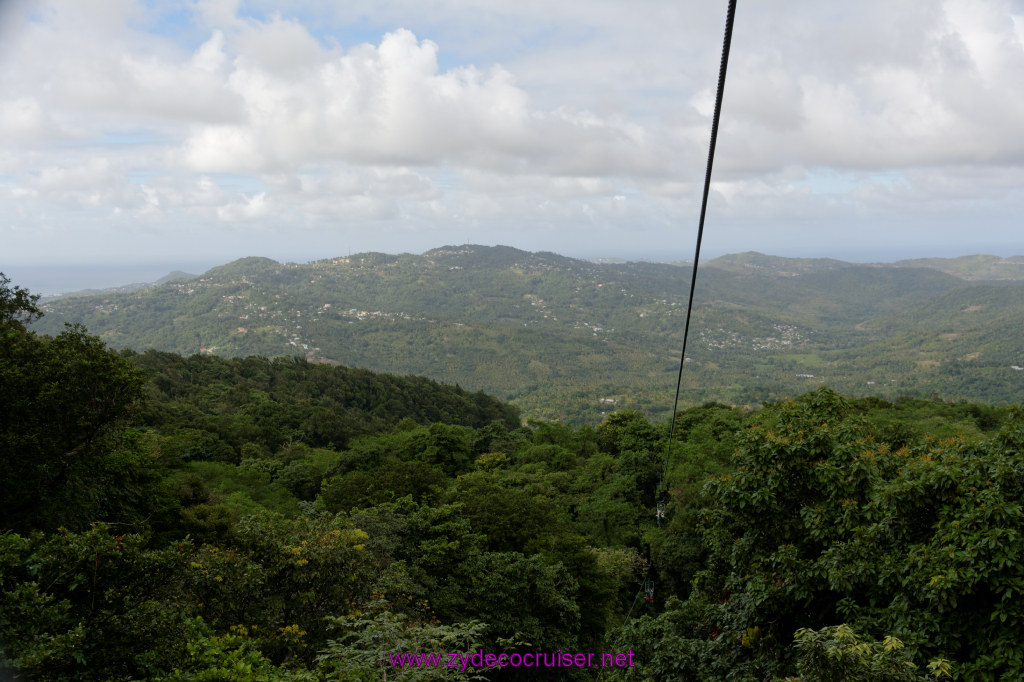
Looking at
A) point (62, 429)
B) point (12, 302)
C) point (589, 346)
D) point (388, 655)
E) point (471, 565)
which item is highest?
point (12, 302)

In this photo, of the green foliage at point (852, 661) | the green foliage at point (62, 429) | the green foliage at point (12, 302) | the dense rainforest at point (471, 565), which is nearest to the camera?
the green foliage at point (852, 661)

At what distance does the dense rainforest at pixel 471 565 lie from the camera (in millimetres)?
5125

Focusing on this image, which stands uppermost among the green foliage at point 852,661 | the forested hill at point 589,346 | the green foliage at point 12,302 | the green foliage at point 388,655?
the green foliage at point 12,302

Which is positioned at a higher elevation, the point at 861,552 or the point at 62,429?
the point at 62,429

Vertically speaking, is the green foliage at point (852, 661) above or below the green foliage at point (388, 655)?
above

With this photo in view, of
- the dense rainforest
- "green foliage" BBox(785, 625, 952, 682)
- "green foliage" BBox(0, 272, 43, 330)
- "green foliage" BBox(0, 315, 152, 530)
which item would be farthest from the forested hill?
"green foliage" BBox(785, 625, 952, 682)

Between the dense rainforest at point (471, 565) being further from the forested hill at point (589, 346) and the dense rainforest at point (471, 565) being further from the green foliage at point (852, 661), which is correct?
the forested hill at point (589, 346)

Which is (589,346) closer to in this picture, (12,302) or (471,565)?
(471,565)

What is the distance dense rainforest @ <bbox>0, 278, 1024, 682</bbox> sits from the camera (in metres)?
5.12

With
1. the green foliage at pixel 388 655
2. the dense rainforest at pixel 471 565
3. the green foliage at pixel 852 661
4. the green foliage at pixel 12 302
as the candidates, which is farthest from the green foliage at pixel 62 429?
the green foliage at pixel 852 661

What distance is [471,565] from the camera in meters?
11.2

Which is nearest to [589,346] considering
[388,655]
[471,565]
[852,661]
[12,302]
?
[471,565]

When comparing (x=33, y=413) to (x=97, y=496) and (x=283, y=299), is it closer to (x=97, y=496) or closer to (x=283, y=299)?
(x=97, y=496)

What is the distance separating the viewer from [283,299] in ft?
499
